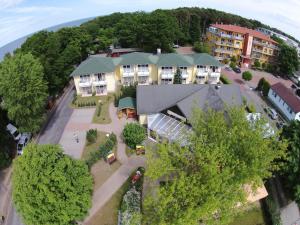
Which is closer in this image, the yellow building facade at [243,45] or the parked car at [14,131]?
the parked car at [14,131]

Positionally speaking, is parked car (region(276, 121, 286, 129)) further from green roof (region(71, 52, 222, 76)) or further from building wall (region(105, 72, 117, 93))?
building wall (region(105, 72, 117, 93))

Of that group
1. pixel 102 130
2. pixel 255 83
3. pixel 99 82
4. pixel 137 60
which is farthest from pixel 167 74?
pixel 255 83

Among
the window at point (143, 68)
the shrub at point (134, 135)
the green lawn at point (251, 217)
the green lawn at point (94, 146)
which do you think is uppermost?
the window at point (143, 68)

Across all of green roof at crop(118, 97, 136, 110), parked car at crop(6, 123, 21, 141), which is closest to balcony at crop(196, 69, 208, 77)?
green roof at crop(118, 97, 136, 110)

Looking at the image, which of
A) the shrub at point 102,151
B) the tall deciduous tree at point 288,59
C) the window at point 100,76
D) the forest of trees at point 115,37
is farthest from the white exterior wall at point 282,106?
the window at point 100,76

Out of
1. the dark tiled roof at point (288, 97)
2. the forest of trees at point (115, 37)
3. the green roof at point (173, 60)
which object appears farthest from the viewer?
the green roof at point (173, 60)

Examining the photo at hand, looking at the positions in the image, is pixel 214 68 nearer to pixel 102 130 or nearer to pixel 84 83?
pixel 84 83

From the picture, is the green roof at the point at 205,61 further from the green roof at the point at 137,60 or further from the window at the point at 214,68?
the green roof at the point at 137,60
